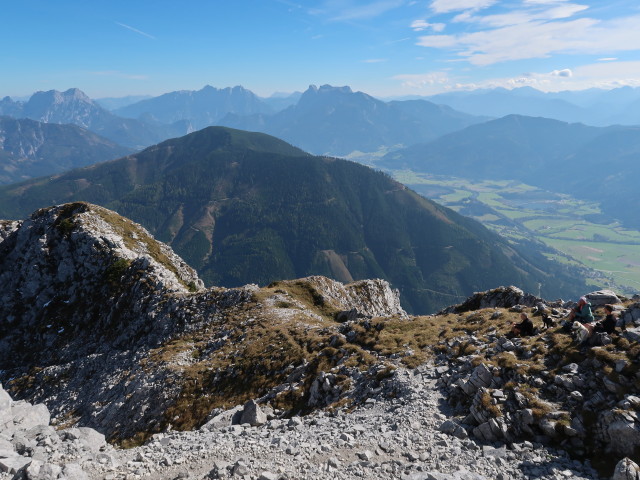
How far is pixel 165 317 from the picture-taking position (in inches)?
2327

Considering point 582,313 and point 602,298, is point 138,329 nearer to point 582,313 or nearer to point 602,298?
point 582,313

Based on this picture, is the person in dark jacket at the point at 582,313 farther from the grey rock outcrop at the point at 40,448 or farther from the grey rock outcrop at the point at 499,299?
the grey rock outcrop at the point at 40,448

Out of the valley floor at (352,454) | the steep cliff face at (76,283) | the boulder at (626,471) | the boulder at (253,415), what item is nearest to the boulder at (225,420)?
the boulder at (253,415)

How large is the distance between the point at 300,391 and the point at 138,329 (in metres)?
39.8

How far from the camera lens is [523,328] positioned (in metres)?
28.6

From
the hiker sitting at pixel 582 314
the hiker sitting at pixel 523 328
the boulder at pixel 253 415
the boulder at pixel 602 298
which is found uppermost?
the hiker sitting at pixel 582 314

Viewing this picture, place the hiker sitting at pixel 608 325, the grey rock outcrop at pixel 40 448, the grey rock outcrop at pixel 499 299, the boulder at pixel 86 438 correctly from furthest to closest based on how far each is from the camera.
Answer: the grey rock outcrop at pixel 499 299 → the hiker sitting at pixel 608 325 → the boulder at pixel 86 438 → the grey rock outcrop at pixel 40 448

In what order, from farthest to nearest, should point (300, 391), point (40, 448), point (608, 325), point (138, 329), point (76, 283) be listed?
point (76, 283) → point (138, 329) → point (300, 391) → point (608, 325) → point (40, 448)

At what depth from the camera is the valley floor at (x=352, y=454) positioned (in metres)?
18.0

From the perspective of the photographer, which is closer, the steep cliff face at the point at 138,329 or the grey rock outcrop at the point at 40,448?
the grey rock outcrop at the point at 40,448

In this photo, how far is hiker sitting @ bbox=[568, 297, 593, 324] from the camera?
86.6 ft

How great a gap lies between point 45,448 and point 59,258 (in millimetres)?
70612

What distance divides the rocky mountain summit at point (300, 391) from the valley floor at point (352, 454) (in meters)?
0.10

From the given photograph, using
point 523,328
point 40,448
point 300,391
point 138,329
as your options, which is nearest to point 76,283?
point 138,329
